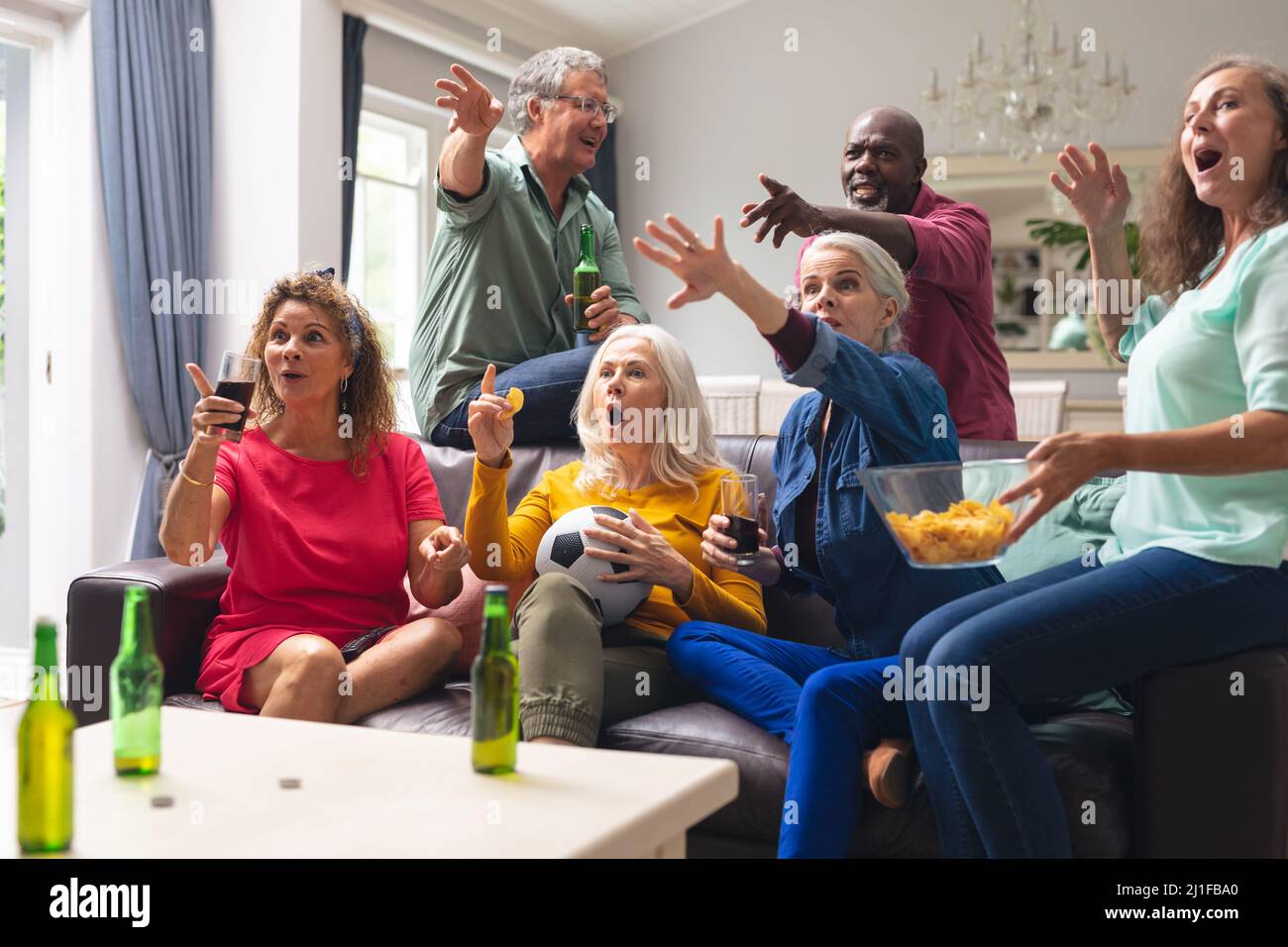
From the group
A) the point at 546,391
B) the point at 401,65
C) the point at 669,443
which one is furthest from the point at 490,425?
the point at 401,65

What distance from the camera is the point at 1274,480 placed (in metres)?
1.73

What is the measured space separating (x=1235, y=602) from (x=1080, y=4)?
19.4 ft

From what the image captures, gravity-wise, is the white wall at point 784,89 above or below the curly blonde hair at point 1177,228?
above

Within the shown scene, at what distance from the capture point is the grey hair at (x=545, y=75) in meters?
3.05

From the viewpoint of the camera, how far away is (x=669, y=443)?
8.09ft

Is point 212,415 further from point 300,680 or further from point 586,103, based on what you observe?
point 586,103

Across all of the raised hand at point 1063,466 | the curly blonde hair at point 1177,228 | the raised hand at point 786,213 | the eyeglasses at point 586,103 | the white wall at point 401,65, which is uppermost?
the white wall at point 401,65

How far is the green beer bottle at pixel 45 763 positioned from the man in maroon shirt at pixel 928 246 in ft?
5.65

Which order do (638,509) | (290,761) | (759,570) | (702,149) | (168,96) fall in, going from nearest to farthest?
(290,761) < (759,570) < (638,509) < (168,96) < (702,149)

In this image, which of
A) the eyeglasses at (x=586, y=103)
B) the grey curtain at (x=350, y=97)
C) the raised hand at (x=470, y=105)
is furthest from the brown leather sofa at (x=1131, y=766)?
the grey curtain at (x=350, y=97)

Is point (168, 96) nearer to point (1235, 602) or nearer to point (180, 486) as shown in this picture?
point (180, 486)

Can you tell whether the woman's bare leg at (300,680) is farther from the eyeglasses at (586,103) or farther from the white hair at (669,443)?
the eyeglasses at (586,103)
